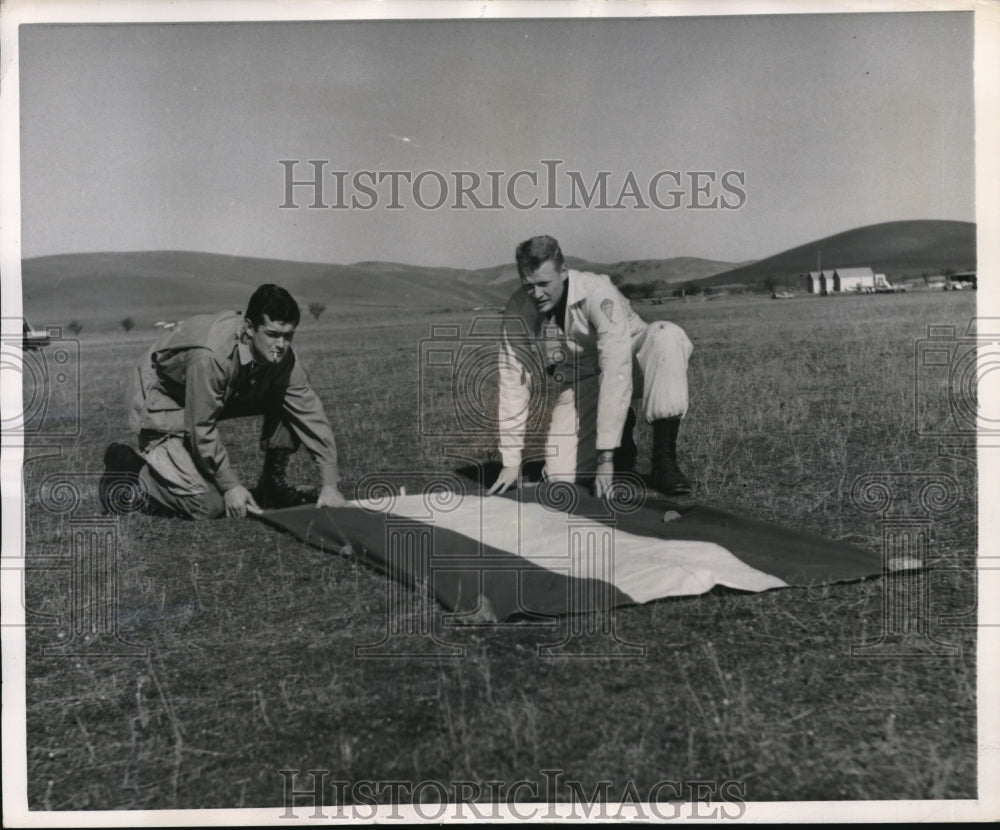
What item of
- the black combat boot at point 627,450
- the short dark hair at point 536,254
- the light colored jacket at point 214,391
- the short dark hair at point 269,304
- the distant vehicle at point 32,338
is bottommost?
the black combat boot at point 627,450

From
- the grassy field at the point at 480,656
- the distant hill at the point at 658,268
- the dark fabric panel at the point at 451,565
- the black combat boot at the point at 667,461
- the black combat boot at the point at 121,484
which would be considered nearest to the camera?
the grassy field at the point at 480,656

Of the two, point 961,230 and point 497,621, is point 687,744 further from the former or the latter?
point 961,230

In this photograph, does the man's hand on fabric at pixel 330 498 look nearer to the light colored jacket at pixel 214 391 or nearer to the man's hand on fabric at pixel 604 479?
the light colored jacket at pixel 214 391

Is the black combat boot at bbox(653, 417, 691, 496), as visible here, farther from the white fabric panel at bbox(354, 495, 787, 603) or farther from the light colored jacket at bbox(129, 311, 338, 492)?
the light colored jacket at bbox(129, 311, 338, 492)

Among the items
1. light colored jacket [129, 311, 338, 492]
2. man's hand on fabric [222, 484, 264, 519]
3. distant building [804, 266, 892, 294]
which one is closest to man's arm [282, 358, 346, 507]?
light colored jacket [129, 311, 338, 492]

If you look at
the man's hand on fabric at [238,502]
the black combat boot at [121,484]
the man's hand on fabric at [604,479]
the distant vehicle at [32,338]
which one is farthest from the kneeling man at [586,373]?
the distant vehicle at [32,338]

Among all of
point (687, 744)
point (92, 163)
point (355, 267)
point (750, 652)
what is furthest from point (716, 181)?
point (92, 163)

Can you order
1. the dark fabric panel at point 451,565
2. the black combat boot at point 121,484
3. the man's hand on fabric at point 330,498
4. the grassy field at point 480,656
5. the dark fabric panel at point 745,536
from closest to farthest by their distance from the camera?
the grassy field at point 480,656 < the dark fabric panel at point 451,565 < the dark fabric panel at point 745,536 < the black combat boot at point 121,484 < the man's hand on fabric at point 330,498
